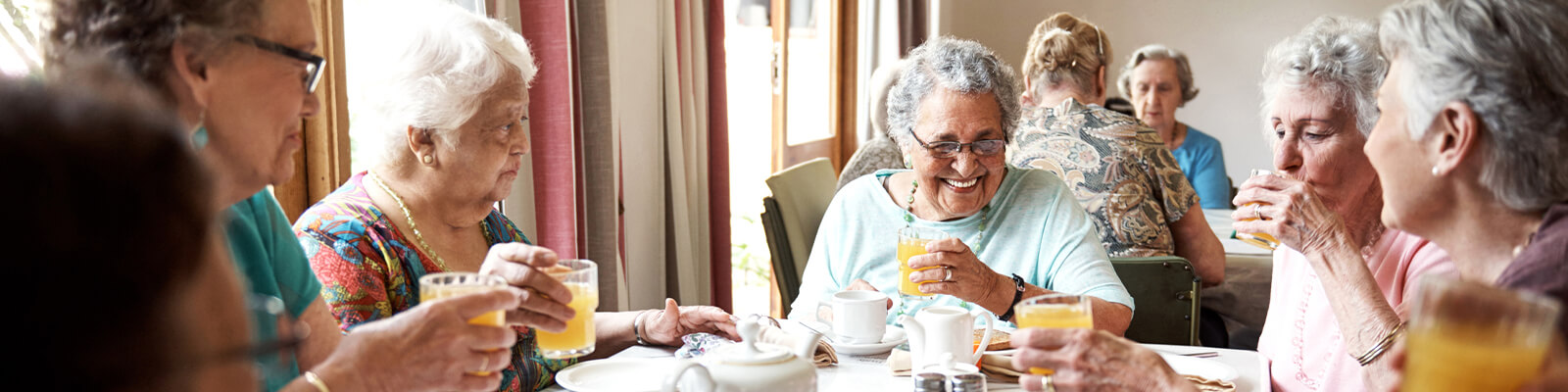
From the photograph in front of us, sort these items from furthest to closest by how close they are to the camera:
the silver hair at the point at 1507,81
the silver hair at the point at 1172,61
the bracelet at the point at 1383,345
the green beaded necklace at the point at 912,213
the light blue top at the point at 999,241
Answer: the silver hair at the point at 1172,61 → the green beaded necklace at the point at 912,213 → the light blue top at the point at 999,241 → the bracelet at the point at 1383,345 → the silver hair at the point at 1507,81

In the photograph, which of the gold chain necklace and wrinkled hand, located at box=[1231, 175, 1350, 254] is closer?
wrinkled hand, located at box=[1231, 175, 1350, 254]

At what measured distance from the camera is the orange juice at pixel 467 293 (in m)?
1.22

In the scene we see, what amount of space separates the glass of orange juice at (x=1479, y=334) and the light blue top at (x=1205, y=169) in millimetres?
4137

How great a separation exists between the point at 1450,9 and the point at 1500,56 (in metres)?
0.08

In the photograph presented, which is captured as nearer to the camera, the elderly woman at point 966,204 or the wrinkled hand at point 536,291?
the wrinkled hand at point 536,291

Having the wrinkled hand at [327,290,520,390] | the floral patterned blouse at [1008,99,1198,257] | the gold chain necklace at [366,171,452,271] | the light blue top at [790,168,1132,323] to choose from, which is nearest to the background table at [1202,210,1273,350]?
the floral patterned blouse at [1008,99,1198,257]

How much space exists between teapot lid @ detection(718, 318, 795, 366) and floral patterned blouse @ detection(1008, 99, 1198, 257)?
1.80 meters

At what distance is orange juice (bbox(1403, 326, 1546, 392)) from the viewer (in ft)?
2.68

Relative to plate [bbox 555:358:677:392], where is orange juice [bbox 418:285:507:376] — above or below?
above

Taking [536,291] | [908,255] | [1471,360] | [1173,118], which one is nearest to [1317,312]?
[908,255]

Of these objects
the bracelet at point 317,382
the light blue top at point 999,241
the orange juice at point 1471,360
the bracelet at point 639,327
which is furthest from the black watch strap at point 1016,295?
the bracelet at point 317,382

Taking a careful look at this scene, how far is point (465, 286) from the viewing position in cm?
124

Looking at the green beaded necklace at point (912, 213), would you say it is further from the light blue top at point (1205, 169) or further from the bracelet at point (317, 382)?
the light blue top at point (1205, 169)

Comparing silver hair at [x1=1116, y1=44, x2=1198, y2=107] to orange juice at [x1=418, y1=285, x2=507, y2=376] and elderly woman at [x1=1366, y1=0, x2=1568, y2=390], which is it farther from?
orange juice at [x1=418, y1=285, x2=507, y2=376]
